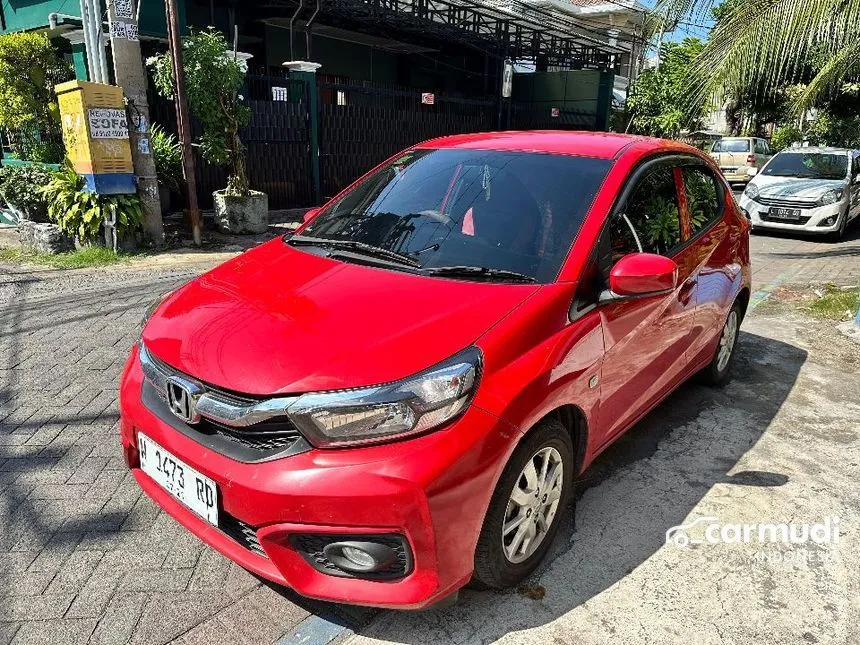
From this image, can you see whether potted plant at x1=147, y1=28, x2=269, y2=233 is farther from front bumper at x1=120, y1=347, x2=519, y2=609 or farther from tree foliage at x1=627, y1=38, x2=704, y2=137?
tree foliage at x1=627, y1=38, x2=704, y2=137

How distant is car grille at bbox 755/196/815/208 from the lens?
10.8m

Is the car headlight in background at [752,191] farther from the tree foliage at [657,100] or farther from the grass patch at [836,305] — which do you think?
the tree foliage at [657,100]

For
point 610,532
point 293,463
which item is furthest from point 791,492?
point 293,463

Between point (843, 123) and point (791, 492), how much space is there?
1899cm

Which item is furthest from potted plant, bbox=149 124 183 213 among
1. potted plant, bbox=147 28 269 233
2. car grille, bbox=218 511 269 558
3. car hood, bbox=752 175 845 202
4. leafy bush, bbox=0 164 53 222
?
car hood, bbox=752 175 845 202

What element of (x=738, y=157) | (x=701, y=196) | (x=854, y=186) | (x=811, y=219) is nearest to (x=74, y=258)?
(x=701, y=196)

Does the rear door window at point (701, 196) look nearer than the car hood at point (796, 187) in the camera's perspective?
Yes

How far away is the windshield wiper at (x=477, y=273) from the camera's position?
2.54 meters

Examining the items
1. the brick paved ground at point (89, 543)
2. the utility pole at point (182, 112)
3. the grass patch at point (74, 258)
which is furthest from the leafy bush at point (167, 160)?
the brick paved ground at point (89, 543)

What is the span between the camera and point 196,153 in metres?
9.73

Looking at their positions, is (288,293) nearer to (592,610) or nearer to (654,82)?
(592,610)

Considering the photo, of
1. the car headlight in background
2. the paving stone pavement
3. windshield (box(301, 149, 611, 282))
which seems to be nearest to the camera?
the paving stone pavement

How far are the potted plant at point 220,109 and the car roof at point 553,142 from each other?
597 cm

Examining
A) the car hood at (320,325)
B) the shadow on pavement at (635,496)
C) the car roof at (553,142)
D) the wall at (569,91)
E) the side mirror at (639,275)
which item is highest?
the wall at (569,91)
